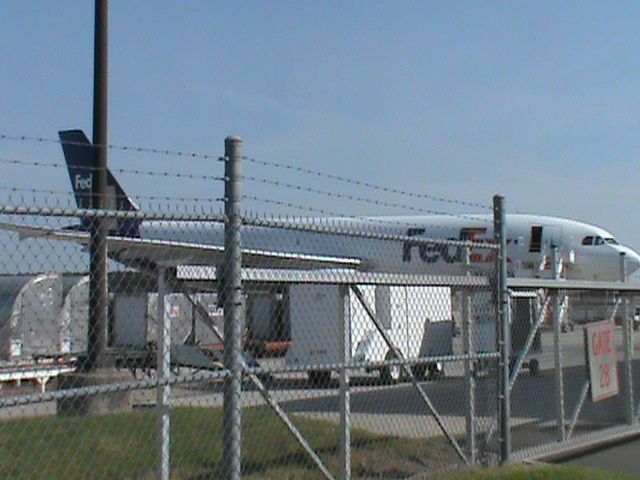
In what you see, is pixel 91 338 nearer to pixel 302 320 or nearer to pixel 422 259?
pixel 302 320

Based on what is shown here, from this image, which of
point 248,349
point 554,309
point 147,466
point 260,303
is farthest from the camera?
point 554,309

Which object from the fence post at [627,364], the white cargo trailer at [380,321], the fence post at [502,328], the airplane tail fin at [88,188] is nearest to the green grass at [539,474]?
the fence post at [502,328]

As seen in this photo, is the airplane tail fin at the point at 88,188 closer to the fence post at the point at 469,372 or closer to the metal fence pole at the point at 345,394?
the metal fence pole at the point at 345,394

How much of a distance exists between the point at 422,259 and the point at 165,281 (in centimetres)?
2878

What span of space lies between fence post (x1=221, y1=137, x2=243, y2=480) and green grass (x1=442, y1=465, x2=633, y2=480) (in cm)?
282

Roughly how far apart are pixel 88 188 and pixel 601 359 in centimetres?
842

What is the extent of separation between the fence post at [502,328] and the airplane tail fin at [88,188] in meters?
3.34

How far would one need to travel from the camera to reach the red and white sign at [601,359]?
36.1ft

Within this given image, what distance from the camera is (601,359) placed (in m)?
11.2

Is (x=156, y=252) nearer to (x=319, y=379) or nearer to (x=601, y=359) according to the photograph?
(x=601, y=359)

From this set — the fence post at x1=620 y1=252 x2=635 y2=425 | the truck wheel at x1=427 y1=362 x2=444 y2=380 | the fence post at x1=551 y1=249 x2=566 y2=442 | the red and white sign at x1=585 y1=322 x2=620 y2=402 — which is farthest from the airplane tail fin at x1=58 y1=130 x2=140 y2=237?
the fence post at x1=620 y1=252 x2=635 y2=425

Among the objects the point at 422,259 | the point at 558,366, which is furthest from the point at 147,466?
the point at 422,259

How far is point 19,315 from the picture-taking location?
10641 millimetres

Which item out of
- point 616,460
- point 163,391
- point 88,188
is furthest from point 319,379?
point 163,391
